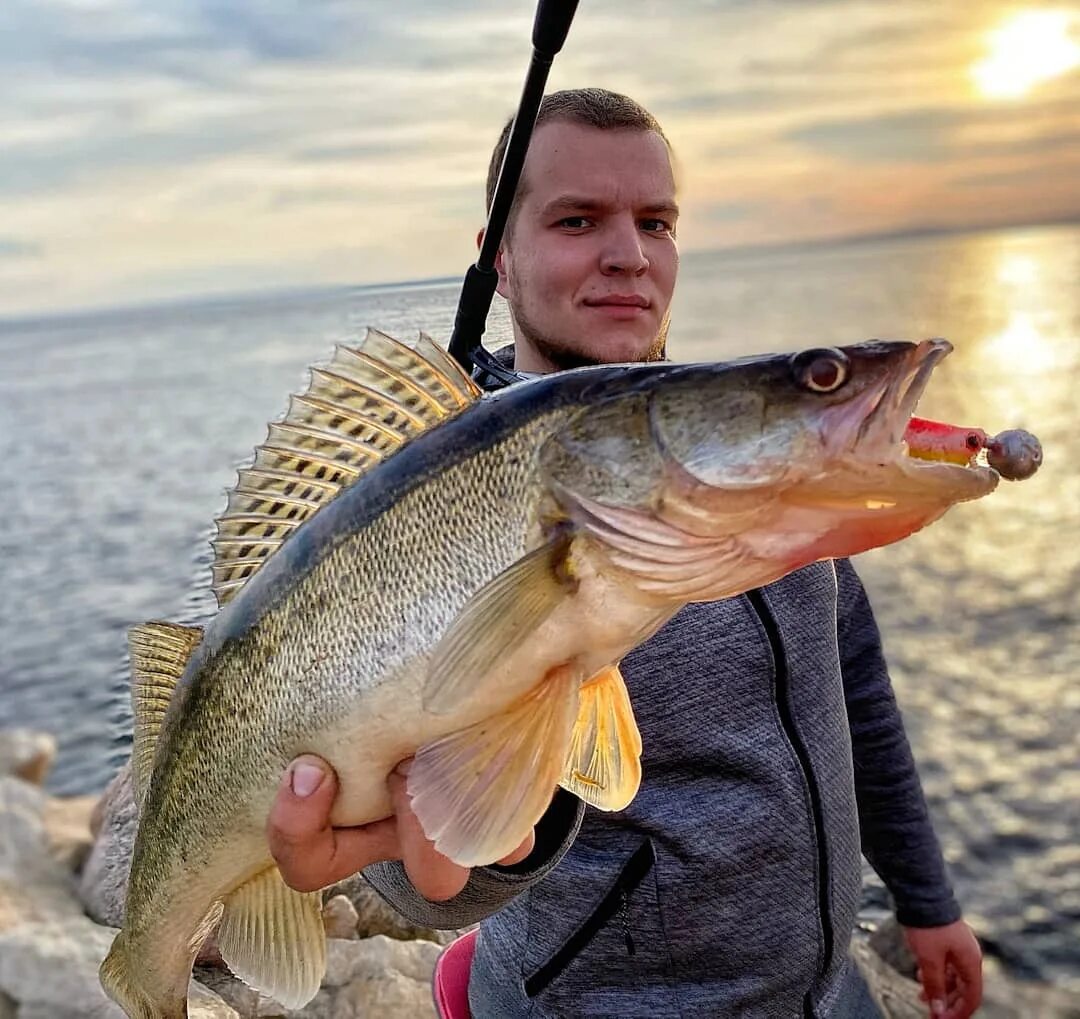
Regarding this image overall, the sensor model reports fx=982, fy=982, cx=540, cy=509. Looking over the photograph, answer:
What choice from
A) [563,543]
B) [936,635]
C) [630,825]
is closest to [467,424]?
[563,543]

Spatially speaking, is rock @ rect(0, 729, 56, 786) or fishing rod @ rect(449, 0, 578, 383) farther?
rock @ rect(0, 729, 56, 786)

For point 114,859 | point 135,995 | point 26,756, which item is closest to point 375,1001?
point 114,859

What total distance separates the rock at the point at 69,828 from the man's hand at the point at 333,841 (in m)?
5.04

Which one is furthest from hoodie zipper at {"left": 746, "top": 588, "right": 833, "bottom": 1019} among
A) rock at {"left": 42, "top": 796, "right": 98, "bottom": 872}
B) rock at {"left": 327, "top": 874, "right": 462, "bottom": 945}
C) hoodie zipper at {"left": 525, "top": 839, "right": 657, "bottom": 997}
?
rock at {"left": 42, "top": 796, "right": 98, "bottom": 872}

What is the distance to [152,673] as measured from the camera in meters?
2.31

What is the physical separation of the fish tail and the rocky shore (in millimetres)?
598

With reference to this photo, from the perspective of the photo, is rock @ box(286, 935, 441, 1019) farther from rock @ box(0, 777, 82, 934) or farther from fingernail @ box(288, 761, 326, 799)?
fingernail @ box(288, 761, 326, 799)

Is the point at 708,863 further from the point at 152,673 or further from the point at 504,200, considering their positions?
the point at 504,200

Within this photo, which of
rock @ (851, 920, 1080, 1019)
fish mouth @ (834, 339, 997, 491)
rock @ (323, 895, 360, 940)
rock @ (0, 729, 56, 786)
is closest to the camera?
fish mouth @ (834, 339, 997, 491)

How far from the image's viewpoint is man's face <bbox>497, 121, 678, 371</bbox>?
3182mm

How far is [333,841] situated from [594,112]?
2388 mm

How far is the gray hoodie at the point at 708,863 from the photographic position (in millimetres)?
2551

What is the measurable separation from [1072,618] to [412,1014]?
366 inches

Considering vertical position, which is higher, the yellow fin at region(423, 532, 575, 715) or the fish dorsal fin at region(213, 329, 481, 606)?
the fish dorsal fin at region(213, 329, 481, 606)
